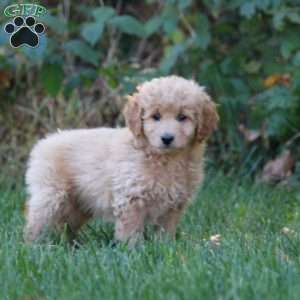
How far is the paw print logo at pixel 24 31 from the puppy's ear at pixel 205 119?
1.74 m

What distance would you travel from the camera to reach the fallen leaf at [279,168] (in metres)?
9.33

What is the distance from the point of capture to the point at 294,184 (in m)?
8.86

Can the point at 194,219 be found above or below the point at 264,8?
below

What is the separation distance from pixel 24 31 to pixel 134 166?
1.97 meters

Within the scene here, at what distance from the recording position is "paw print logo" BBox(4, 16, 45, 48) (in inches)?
294

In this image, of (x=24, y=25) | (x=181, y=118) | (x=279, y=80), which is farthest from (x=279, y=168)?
(x=181, y=118)

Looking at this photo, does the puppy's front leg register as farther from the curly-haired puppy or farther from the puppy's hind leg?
the puppy's hind leg

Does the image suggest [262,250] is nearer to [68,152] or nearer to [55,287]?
[55,287]

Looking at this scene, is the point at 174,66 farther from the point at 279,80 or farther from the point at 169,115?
the point at 169,115

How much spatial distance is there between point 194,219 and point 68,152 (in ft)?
3.93

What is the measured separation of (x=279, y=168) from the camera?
30.8 ft

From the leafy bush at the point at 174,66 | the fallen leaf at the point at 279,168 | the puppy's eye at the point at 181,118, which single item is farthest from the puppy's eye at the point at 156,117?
the fallen leaf at the point at 279,168

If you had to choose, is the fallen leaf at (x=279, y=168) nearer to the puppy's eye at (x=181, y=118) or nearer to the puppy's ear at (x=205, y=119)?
the puppy's ear at (x=205, y=119)

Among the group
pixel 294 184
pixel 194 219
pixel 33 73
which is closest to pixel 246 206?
pixel 194 219
